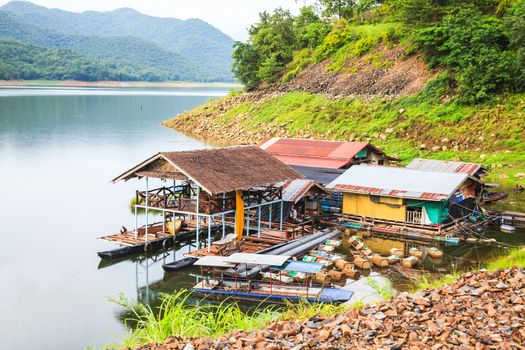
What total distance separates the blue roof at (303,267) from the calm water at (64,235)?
575 centimetres

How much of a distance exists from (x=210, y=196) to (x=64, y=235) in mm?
9197

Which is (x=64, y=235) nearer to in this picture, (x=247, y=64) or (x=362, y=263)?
(x=362, y=263)

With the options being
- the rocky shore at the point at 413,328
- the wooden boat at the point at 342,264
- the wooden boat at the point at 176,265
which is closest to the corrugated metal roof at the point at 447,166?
the wooden boat at the point at 342,264

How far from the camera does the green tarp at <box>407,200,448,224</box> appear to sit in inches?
1187

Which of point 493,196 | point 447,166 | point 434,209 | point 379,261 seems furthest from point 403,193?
point 493,196

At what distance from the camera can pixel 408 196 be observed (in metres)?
30.0

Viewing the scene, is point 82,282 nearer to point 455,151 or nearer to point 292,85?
point 455,151

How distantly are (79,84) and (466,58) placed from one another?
15521cm

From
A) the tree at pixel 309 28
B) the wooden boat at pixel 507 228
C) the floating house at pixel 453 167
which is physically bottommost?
the wooden boat at pixel 507 228

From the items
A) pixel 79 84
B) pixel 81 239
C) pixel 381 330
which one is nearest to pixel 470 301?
pixel 381 330

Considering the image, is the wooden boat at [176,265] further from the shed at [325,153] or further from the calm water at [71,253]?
the shed at [325,153]

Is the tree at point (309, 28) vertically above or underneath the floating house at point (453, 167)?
above

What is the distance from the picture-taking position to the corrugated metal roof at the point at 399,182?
98.8ft

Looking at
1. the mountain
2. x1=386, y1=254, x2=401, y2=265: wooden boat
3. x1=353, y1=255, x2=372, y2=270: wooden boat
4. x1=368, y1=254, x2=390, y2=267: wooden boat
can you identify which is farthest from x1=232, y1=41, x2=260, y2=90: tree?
the mountain
